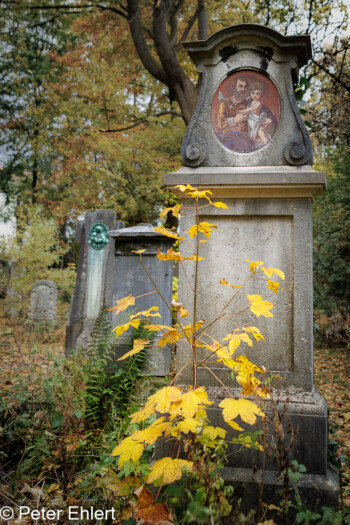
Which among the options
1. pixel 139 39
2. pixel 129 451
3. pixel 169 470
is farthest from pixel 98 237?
pixel 169 470

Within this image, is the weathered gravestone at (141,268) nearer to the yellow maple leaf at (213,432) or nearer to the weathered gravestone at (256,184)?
the weathered gravestone at (256,184)

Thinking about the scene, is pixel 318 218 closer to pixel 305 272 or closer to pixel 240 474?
pixel 305 272

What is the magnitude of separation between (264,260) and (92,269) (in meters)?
4.73

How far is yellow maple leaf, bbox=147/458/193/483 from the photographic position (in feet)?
5.08

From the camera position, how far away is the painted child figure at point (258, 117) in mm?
2549

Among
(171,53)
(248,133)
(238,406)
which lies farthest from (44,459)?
(171,53)

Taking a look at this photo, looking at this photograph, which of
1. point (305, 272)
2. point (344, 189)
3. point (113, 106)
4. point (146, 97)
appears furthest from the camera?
point (146, 97)

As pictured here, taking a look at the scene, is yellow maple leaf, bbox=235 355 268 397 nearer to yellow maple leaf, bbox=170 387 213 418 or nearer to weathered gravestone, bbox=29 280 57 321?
yellow maple leaf, bbox=170 387 213 418

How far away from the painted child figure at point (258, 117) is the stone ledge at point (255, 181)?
238mm

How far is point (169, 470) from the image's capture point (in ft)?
5.18

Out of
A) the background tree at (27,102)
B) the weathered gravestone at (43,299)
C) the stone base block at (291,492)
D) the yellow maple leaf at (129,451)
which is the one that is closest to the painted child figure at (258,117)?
the yellow maple leaf at (129,451)

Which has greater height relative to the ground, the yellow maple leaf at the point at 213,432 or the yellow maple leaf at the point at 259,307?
the yellow maple leaf at the point at 259,307

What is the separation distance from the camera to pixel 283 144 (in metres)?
2.52

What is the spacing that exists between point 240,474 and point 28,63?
1540 cm
